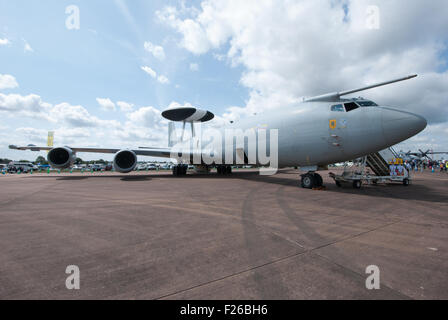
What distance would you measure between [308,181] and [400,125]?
152 inches

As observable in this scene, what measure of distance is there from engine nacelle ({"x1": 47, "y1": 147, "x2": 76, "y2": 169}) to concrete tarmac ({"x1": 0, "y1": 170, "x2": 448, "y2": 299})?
1112 cm

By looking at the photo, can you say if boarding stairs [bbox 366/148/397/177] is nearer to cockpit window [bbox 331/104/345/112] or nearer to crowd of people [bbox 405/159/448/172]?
cockpit window [bbox 331/104/345/112]

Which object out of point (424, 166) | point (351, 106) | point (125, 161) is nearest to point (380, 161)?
point (351, 106)

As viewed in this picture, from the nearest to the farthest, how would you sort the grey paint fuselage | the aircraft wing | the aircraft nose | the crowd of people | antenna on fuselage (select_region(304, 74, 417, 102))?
the aircraft nose < the grey paint fuselage < antenna on fuselage (select_region(304, 74, 417, 102)) < the aircraft wing < the crowd of people

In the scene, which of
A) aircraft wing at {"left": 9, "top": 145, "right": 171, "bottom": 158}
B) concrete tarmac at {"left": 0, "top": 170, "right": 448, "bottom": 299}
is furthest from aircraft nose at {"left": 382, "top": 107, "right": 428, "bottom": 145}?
aircraft wing at {"left": 9, "top": 145, "right": 171, "bottom": 158}

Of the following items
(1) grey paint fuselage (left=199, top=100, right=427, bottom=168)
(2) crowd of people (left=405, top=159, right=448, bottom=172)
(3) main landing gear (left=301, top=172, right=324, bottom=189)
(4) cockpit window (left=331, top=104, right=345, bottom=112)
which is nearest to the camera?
(1) grey paint fuselage (left=199, top=100, right=427, bottom=168)

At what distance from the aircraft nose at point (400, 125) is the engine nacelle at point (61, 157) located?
17.9m

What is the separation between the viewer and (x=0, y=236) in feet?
10.5

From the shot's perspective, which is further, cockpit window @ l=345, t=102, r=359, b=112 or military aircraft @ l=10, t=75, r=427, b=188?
cockpit window @ l=345, t=102, r=359, b=112

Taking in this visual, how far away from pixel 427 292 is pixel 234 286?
1718 mm

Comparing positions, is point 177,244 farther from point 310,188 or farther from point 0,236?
point 310,188

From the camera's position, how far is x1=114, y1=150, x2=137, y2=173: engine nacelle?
13.6 meters

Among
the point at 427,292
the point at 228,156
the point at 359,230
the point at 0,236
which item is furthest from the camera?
the point at 228,156
